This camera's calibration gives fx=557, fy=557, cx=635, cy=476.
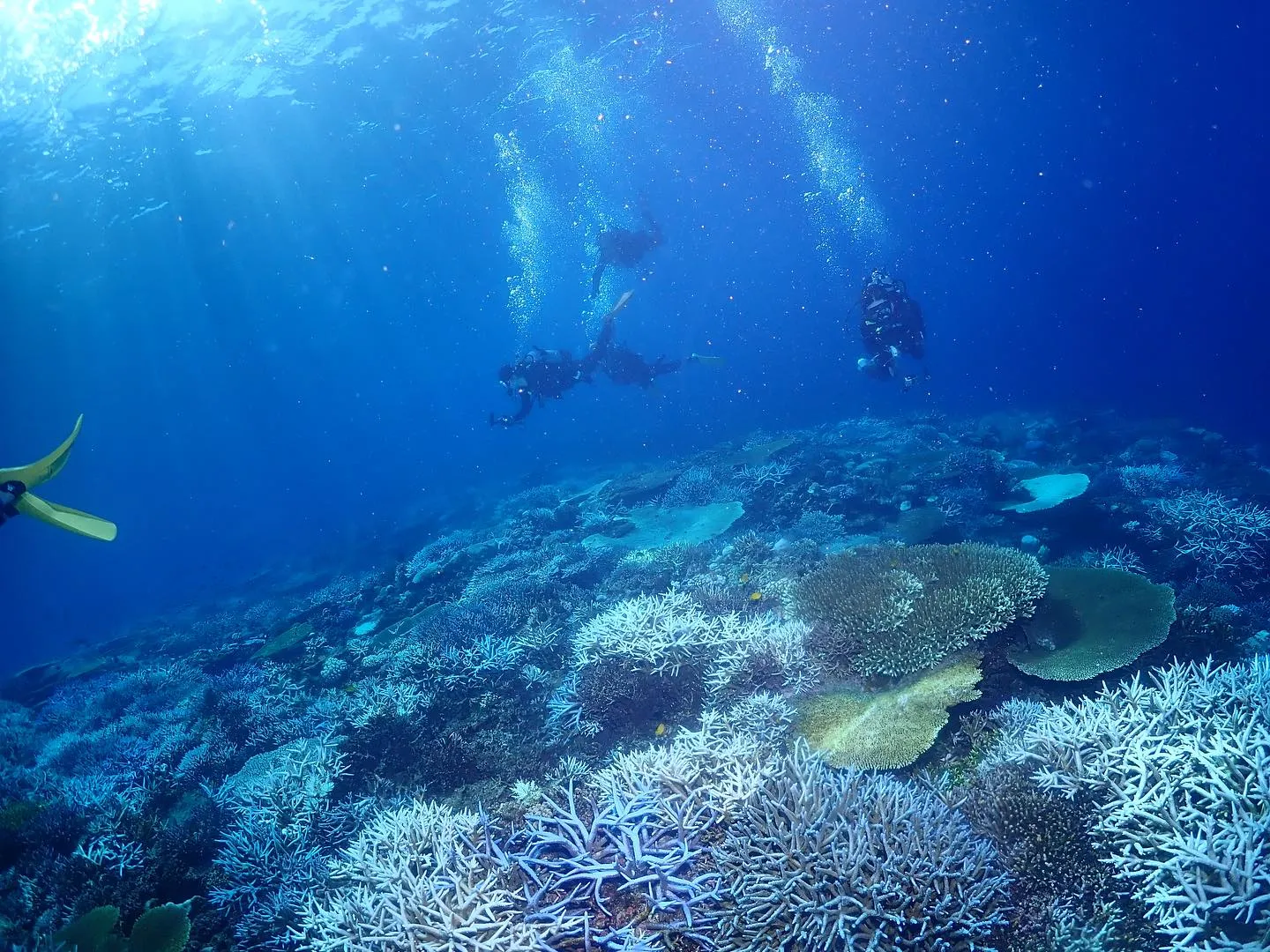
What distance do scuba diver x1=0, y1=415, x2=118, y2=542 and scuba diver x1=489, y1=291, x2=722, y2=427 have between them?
12.0 metres

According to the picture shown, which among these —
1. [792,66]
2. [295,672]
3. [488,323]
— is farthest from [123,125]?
[488,323]

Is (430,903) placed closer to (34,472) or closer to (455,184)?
(34,472)

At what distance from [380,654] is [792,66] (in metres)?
46.4

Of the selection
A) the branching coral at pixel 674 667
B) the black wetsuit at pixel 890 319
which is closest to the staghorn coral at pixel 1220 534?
the branching coral at pixel 674 667

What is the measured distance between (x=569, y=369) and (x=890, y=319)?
33.5 ft

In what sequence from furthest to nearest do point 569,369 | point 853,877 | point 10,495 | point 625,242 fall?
point 625,242, point 569,369, point 10,495, point 853,877

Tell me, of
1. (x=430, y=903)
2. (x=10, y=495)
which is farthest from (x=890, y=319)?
(x=10, y=495)

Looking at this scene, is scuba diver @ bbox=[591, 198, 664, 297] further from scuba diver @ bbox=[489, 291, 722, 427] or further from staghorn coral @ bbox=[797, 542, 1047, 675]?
staghorn coral @ bbox=[797, 542, 1047, 675]

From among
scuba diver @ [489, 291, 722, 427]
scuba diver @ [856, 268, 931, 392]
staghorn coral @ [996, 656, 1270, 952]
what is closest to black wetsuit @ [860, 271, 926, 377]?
scuba diver @ [856, 268, 931, 392]

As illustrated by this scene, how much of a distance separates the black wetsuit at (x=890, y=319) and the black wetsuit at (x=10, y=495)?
1522 centimetres

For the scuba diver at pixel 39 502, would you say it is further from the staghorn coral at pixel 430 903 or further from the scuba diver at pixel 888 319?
the scuba diver at pixel 888 319

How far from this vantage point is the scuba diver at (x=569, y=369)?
1759 centimetres

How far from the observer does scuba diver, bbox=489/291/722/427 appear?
17594 millimetres

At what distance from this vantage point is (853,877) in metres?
2.79
